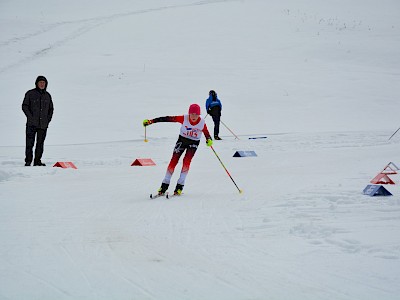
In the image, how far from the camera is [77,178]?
1110cm

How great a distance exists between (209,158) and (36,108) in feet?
13.5

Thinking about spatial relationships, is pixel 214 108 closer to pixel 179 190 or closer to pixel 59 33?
pixel 179 190

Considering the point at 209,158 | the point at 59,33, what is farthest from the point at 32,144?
the point at 59,33

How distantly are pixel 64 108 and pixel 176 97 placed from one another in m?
4.65

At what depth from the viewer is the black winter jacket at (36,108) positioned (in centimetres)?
1294

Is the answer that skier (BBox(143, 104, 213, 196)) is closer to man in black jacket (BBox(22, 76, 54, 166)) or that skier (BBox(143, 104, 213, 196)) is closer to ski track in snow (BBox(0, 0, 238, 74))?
man in black jacket (BBox(22, 76, 54, 166))

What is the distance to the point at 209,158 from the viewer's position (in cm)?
1459

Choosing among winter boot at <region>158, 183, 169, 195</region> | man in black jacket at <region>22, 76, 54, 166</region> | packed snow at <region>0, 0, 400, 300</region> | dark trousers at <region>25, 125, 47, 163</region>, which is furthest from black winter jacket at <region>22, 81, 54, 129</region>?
winter boot at <region>158, 183, 169, 195</region>

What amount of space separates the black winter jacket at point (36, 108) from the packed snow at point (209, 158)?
0.96 m

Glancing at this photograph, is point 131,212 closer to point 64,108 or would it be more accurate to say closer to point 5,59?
point 64,108

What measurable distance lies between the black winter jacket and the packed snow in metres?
0.96

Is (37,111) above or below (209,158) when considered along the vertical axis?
above

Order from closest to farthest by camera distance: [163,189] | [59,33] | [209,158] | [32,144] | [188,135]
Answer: [163,189]
[188,135]
[32,144]
[209,158]
[59,33]

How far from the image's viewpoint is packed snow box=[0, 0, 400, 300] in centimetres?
509
